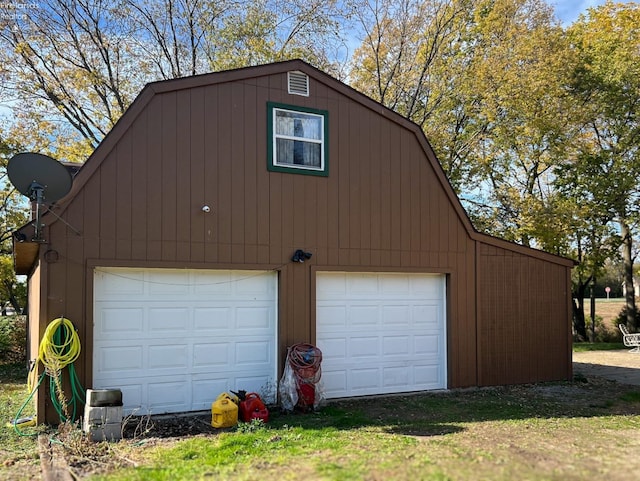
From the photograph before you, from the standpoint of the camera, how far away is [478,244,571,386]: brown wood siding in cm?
1051

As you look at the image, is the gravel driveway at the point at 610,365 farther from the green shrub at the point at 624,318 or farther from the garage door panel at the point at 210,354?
the garage door panel at the point at 210,354

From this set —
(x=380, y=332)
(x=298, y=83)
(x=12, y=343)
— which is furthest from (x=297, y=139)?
(x=12, y=343)

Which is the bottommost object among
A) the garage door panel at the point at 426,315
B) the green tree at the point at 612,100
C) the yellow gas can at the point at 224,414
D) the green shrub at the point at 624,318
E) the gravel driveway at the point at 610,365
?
the gravel driveway at the point at 610,365

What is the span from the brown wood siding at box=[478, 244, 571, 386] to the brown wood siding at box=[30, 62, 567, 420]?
0.03m

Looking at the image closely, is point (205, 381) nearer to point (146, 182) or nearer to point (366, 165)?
point (146, 182)

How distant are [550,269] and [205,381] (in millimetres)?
6876

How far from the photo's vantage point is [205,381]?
8.29 meters

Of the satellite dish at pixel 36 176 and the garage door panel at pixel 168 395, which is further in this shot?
the garage door panel at pixel 168 395

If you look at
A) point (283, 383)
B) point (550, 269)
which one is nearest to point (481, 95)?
point (550, 269)

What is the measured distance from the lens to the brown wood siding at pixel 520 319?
10508mm

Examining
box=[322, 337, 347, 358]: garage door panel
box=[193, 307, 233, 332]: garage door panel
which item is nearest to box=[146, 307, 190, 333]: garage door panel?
A: box=[193, 307, 233, 332]: garage door panel

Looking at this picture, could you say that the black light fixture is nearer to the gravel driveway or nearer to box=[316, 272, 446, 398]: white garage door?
box=[316, 272, 446, 398]: white garage door

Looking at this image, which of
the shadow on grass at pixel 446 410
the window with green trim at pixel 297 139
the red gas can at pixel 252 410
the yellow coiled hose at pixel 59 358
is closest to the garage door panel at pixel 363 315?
the shadow on grass at pixel 446 410

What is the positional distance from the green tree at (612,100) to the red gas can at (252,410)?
15.4 metres
